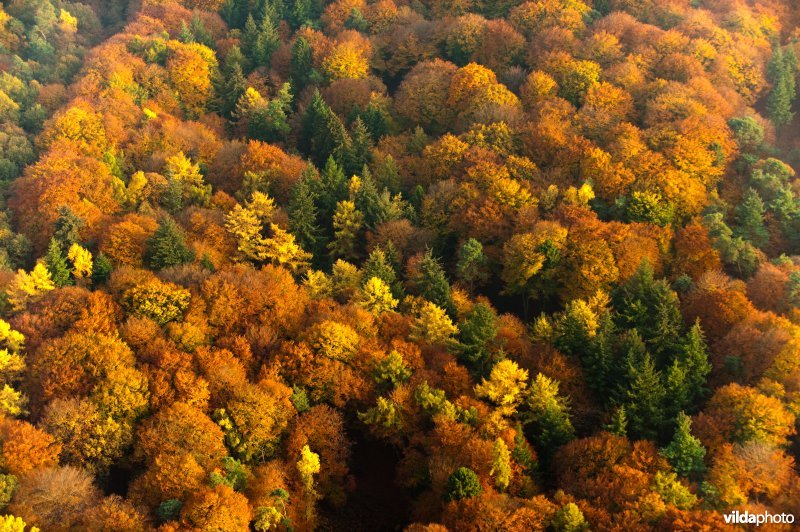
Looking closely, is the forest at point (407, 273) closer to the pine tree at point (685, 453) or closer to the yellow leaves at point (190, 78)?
the pine tree at point (685, 453)

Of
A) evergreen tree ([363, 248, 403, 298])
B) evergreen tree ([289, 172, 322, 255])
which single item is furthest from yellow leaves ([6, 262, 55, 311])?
evergreen tree ([363, 248, 403, 298])

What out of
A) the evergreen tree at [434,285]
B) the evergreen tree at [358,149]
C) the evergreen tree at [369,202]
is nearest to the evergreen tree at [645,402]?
the evergreen tree at [434,285]

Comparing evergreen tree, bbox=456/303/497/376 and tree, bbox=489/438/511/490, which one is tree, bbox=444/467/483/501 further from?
evergreen tree, bbox=456/303/497/376

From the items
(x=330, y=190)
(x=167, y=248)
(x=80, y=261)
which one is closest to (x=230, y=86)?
(x=330, y=190)

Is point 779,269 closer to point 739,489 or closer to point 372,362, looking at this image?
point 739,489

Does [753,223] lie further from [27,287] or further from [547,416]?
[27,287]

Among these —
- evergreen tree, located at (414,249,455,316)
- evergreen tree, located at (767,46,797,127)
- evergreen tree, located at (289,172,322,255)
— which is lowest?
→ evergreen tree, located at (289,172,322,255)
